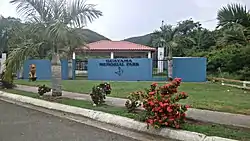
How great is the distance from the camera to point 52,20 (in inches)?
569

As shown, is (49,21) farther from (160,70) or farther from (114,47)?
(114,47)

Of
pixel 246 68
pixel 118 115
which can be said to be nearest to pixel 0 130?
pixel 118 115

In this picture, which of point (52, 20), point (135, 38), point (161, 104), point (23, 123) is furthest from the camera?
point (135, 38)

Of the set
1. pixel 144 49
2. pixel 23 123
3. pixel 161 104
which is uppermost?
pixel 144 49

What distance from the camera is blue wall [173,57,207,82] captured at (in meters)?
25.1

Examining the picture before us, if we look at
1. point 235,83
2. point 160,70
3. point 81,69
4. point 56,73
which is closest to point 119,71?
point 160,70

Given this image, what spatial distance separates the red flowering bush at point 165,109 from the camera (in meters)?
7.88

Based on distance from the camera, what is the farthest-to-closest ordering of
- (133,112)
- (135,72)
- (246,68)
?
(135,72) → (246,68) → (133,112)

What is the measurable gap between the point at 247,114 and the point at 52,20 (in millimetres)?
8605

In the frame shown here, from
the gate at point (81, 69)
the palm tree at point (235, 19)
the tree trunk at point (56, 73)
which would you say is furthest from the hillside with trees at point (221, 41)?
the gate at point (81, 69)

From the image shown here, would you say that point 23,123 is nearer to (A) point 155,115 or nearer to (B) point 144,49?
(A) point 155,115

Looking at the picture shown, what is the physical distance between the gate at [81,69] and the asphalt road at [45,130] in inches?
719

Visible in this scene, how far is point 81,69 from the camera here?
1171 inches

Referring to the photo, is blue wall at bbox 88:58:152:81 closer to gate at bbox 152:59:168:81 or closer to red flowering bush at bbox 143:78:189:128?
gate at bbox 152:59:168:81
